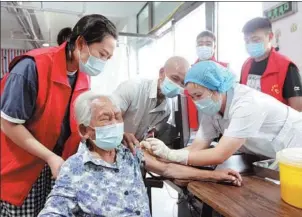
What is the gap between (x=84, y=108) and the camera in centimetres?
114

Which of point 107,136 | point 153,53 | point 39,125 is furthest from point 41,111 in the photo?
point 153,53

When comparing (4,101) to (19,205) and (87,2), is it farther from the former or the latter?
(87,2)

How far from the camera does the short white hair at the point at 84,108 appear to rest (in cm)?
114

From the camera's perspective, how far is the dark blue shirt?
106 centimetres

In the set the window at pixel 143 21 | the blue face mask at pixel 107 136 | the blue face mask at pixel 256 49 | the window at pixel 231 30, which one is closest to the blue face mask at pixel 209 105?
the blue face mask at pixel 107 136

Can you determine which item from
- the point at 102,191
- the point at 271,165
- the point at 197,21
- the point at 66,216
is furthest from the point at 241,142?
the point at 197,21

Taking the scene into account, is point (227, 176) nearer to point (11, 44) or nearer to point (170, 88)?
point (170, 88)

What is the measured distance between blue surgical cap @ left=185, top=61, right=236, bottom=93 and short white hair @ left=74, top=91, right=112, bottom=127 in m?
0.48

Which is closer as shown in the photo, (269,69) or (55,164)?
(55,164)

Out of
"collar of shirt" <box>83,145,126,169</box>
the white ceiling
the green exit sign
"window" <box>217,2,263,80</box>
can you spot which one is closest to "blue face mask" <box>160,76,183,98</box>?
"collar of shirt" <box>83,145,126,169</box>

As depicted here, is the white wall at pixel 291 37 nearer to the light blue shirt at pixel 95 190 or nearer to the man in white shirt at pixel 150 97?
the man in white shirt at pixel 150 97

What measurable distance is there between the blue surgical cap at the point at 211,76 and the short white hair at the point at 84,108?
483 mm

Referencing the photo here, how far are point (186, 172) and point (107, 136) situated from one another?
1.32 ft

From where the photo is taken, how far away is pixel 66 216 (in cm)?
98
